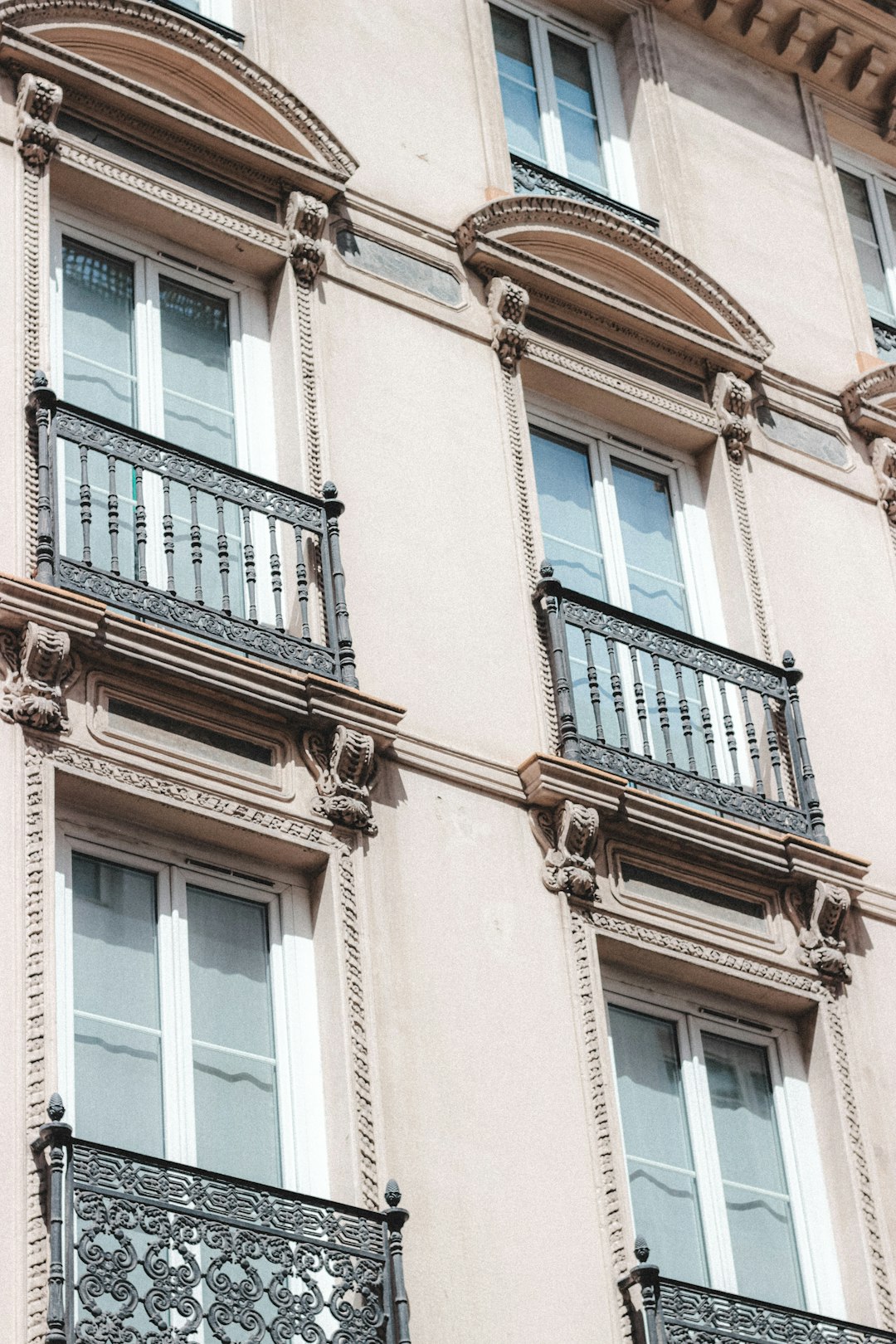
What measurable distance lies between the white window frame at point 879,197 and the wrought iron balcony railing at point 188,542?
18.1 ft

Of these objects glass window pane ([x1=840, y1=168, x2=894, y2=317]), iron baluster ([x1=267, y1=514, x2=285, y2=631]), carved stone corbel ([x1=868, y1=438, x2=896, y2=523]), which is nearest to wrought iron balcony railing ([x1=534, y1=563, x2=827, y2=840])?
iron baluster ([x1=267, y1=514, x2=285, y2=631])

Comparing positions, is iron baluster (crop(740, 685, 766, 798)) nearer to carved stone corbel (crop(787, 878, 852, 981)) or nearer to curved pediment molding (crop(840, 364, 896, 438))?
carved stone corbel (crop(787, 878, 852, 981))

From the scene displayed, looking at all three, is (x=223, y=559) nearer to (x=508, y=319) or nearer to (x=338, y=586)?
(x=338, y=586)

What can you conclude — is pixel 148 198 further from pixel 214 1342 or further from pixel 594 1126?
pixel 214 1342

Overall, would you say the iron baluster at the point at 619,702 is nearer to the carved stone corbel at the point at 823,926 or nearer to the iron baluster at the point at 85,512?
the carved stone corbel at the point at 823,926

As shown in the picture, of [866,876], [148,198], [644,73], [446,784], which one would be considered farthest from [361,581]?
[644,73]

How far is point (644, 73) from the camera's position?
14.1 meters

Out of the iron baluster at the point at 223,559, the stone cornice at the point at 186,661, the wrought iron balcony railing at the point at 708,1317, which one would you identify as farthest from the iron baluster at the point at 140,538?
the wrought iron balcony railing at the point at 708,1317

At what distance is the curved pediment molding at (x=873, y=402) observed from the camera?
1350 cm

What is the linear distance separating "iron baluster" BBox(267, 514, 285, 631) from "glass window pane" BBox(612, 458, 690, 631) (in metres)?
2.26

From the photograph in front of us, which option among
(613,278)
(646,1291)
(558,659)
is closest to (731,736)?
(558,659)

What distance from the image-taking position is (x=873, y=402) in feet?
44.5

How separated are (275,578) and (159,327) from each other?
1536 mm

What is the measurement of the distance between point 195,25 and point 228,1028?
5064mm
